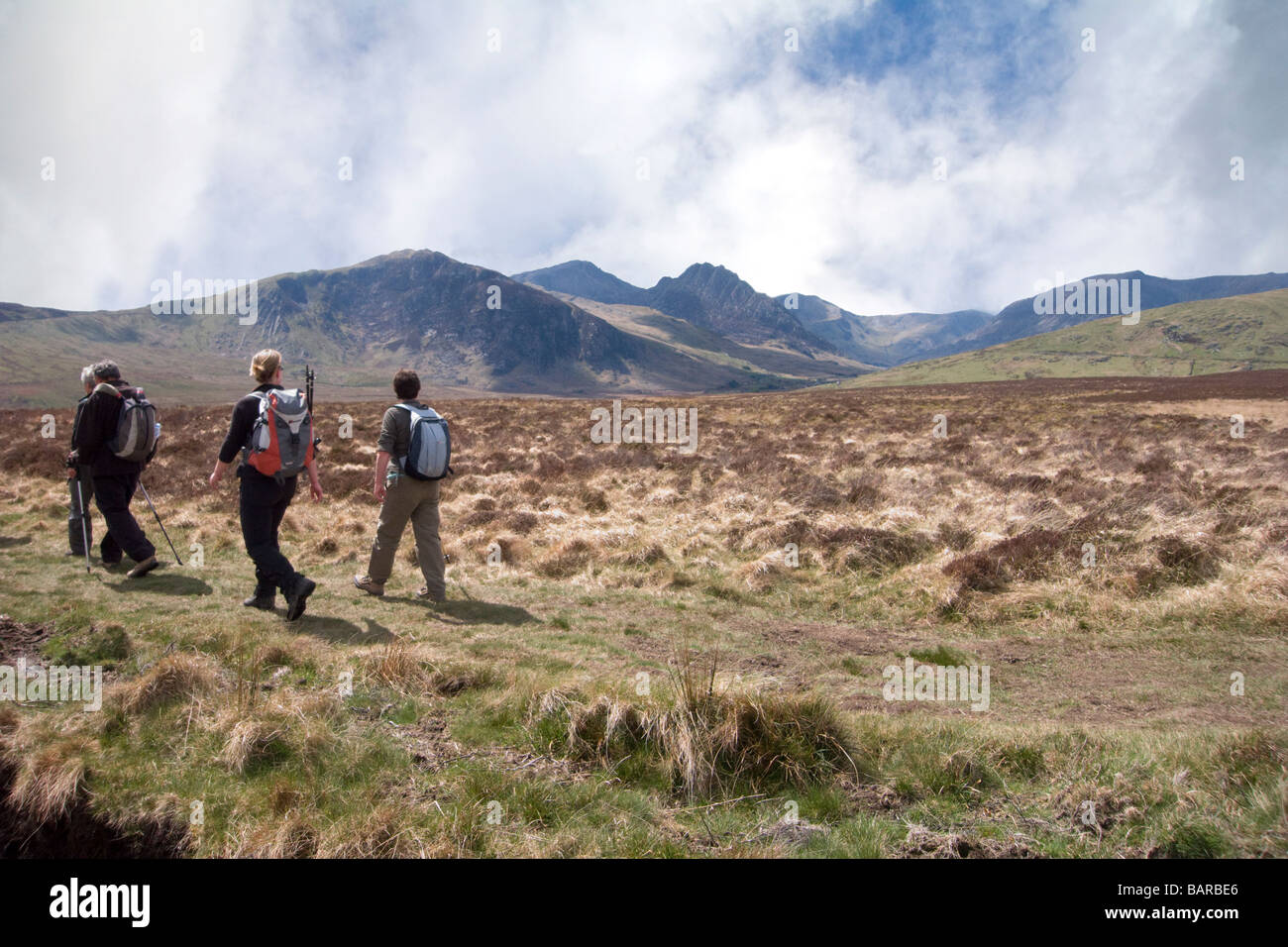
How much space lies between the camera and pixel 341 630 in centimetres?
653

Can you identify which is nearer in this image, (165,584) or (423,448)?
(423,448)

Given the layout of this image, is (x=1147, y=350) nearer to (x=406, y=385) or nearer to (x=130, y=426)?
(x=406, y=385)

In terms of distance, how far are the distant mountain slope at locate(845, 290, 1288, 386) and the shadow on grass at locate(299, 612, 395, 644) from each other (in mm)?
159336

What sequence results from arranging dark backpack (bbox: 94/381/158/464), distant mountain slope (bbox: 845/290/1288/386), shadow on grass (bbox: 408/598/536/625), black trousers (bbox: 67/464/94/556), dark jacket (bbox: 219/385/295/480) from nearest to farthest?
dark jacket (bbox: 219/385/295/480) < shadow on grass (bbox: 408/598/536/625) < dark backpack (bbox: 94/381/158/464) < black trousers (bbox: 67/464/94/556) < distant mountain slope (bbox: 845/290/1288/386)

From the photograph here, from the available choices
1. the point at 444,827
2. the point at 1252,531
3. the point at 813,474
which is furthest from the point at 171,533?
the point at 1252,531

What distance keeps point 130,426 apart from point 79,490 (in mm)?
2009

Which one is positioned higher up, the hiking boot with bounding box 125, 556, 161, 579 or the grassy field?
the hiking boot with bounding box 125, 556, 161, 579

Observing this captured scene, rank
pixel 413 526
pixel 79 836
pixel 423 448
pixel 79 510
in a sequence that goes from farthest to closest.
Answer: pixel 79 510 < pixel 413 526 < pixel 423 448 < pixel 79 836

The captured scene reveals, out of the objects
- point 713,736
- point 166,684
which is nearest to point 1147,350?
point 713,736

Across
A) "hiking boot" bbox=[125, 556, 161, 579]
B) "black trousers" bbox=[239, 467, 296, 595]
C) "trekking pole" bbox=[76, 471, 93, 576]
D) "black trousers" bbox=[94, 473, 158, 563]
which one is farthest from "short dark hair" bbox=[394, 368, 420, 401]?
"trekking pole" bbox=[76, 471, 93, 576]

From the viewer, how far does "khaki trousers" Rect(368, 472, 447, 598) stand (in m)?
7.45

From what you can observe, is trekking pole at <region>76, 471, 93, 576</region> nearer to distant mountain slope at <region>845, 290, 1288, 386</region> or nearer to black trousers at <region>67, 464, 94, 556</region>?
black trousers at <region>67, 464, 94, 556</region>
